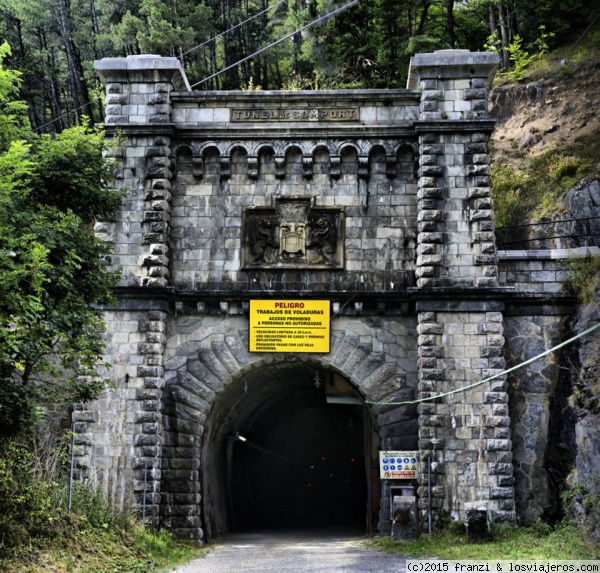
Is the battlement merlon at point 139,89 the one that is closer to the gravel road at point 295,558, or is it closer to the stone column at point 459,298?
the stone column at point 459,298

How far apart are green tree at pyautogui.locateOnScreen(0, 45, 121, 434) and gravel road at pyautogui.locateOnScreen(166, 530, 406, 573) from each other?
373cm

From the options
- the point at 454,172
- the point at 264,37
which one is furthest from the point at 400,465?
the point at 264,37

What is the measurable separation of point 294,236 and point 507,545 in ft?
25.2

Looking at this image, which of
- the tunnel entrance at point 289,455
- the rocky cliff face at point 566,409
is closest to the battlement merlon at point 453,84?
the rocky cliff face at point 566,409

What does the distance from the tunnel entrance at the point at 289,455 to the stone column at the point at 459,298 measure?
2682mm

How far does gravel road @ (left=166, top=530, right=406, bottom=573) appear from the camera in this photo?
13.9 metres

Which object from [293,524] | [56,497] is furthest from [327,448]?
[56,497]

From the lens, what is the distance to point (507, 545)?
15.6 metres

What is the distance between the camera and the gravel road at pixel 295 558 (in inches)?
547

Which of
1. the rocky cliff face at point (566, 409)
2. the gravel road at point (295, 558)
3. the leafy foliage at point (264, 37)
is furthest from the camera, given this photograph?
the leafy foliage at point (264, 37)

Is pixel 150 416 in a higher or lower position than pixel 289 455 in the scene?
higher

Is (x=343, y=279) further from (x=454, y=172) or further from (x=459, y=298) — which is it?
(x=454, y=172)

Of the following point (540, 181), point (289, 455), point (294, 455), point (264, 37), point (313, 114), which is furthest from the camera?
point (264, 37)

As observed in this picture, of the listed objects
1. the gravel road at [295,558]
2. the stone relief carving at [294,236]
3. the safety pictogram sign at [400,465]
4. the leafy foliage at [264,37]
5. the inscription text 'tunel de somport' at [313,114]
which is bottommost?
the gravel road at [295,558]
